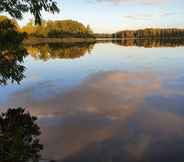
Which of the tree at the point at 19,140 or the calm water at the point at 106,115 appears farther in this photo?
the calm water at the point at 106,115

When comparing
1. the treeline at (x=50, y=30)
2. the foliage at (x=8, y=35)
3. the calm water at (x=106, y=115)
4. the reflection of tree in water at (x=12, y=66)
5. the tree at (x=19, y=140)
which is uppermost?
the treeline at (x=50, y=30)

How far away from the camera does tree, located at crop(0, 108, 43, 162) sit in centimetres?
1082

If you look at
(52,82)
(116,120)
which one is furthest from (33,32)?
(116,120)

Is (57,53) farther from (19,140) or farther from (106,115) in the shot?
(19,140)

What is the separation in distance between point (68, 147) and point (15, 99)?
10.9 m

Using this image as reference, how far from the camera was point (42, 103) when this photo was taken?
21562mm

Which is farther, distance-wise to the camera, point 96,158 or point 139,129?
point 139,129

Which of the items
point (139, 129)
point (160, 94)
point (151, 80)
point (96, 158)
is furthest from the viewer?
point (151, 80)

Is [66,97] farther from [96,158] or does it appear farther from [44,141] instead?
[96,158]

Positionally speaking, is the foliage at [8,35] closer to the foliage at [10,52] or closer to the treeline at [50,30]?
the foliage at [10,52]

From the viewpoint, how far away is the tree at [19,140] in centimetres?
1082

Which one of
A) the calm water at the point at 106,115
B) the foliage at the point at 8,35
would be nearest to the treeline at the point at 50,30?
the calm water at the point at 106,115

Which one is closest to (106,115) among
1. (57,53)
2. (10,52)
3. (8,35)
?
(10,52)

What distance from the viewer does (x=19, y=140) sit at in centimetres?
1220
